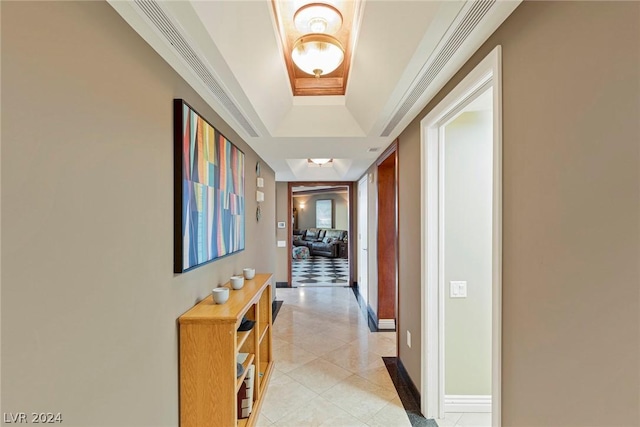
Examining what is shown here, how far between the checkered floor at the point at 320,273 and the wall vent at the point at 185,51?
4697 millimetres

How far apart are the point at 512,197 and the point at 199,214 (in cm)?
153

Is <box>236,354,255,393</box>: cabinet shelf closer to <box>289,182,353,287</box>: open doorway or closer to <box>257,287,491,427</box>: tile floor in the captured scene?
<box>257,287,491,427</box>: tile floor

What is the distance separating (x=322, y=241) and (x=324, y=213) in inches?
80.8

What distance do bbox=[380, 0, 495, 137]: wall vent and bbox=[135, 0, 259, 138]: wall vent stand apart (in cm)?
112

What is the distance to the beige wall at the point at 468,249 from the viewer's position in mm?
2006

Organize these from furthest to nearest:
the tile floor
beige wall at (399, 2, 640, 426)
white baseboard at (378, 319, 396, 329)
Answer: white baseboard at (378, 319, 396, 329), the tile floor, beige wall at (399, 2, 640, 426)

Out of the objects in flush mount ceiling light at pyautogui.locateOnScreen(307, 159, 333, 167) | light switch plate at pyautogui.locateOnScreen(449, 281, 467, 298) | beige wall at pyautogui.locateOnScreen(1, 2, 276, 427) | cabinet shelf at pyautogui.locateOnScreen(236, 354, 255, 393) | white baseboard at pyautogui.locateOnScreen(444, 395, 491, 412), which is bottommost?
white baseboard at pyautogui.locateOnScreen(444, 395, 491, 412)

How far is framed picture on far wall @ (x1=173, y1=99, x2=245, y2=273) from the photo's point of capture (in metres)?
1.41

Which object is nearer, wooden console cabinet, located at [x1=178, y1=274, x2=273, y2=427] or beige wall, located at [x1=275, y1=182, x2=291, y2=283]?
wooden console cabinet, located at [x1=178, y1=274, x2=273, y2=427]

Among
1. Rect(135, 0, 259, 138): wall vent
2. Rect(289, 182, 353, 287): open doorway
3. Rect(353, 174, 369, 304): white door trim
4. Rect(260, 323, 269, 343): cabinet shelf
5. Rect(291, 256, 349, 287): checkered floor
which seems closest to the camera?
Rect(135, 0, 259, 138): wall vent

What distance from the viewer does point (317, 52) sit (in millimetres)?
1565

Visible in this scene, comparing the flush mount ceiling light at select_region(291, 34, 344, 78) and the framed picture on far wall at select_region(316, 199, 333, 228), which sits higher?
the flush mount ceiling light at select_region(291, 34, 344, 78)

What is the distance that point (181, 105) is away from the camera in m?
1.41
